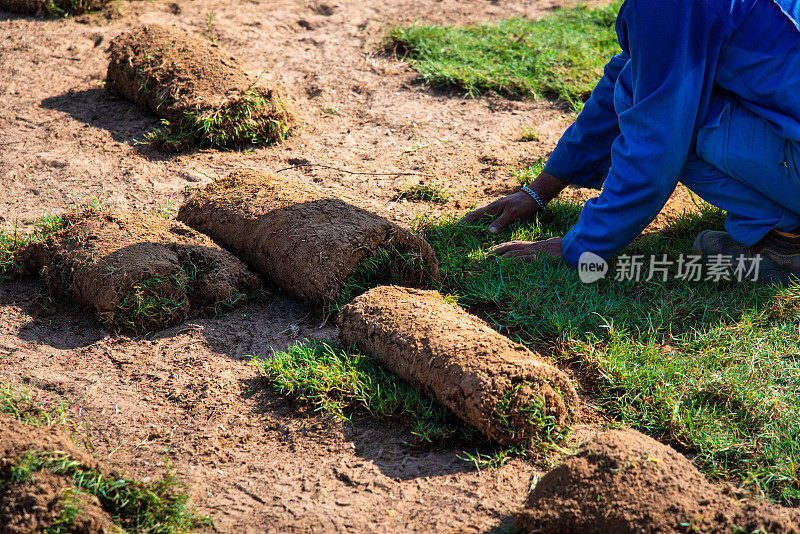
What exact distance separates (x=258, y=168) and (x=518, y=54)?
8.41 feet

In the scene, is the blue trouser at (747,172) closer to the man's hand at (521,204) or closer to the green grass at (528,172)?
the man's hand at (521,204)

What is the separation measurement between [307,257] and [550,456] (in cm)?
137

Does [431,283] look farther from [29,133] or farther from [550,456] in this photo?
[29,133]

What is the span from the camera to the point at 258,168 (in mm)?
4449

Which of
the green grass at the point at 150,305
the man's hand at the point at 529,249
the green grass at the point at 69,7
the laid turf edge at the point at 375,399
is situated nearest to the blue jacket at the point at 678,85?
the man's hand at the point at 529,249

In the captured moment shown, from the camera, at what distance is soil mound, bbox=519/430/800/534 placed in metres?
2.02

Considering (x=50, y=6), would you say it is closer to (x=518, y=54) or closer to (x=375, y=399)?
(x=518, y=54)

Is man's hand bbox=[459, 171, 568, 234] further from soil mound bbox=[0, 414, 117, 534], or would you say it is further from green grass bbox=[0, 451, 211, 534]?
soil mound bbox=[0, 414, 117, 534]

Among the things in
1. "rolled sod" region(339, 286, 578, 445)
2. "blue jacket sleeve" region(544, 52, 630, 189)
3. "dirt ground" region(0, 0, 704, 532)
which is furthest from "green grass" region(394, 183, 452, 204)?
"rolled sod" region(339, 286, 578, 445)

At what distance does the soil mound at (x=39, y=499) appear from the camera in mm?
2047

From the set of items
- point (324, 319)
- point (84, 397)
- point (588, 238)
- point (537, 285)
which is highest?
point (588, 238)

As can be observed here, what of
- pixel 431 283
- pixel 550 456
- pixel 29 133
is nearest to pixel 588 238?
pixel 431 283

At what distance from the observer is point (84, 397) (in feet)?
9.14

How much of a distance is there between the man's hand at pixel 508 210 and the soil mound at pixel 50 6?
4.27 metres
